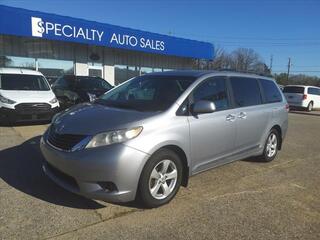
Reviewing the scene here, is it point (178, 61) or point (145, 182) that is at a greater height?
point (178, 61)

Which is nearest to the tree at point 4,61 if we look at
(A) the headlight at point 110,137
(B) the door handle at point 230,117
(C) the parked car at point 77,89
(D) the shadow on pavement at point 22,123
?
(C) the parked car at point 77,89

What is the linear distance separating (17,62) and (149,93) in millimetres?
14978

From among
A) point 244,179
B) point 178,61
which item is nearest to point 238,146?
point 244,179

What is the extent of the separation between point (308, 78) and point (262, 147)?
82156 millimetres

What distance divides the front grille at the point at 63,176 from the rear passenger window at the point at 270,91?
4048 millimetres

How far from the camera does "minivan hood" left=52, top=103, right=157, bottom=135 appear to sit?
4227 millimetres

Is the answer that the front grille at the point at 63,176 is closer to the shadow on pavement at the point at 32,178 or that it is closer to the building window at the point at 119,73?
the shadow on pavement at the point at 32,178

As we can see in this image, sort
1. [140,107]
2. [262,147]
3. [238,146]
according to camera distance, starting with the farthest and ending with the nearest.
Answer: [262,147], [238,146], [140,107]

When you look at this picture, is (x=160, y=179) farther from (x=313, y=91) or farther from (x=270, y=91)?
(x=313, y=91)

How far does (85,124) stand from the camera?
4.34 meters

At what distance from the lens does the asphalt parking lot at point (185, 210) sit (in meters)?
3.86

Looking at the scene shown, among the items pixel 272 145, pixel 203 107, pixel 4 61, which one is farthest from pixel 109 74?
pixel 203 107

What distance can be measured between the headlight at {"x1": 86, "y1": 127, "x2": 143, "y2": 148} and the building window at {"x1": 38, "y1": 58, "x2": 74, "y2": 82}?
51.8ft

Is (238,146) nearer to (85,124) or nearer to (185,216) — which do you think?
(185,216)
